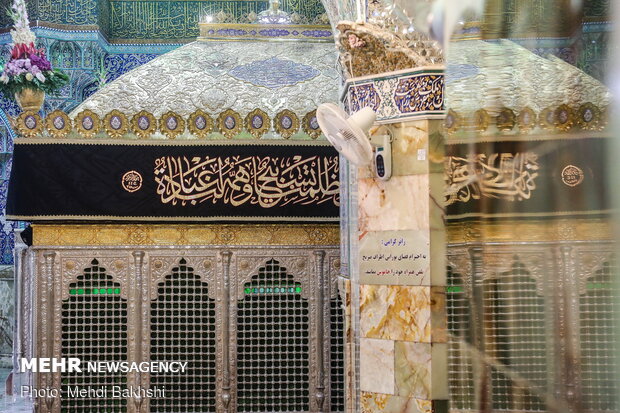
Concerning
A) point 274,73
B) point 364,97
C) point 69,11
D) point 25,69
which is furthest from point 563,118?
point 69,11

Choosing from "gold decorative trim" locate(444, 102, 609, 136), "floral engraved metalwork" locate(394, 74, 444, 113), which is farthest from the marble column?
"gold decorative trim" locate(444, 102, 609, 136)

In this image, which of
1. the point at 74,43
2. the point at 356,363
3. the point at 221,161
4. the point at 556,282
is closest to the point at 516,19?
the point at 556,282

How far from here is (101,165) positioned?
4609 millimetres

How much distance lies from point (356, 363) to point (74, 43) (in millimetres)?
5321

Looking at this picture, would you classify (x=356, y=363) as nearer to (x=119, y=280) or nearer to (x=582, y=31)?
(x=119, y=280)

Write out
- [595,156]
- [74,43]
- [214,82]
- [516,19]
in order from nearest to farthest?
1. [595,156]
2. [516,19]
3. [214,82]
4. [74,43]

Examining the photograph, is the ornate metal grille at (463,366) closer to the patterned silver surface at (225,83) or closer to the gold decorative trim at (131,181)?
the gold decorative trim at (131,181)

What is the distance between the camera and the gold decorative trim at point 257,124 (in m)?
4.70

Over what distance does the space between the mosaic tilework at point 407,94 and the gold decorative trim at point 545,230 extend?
2.38m

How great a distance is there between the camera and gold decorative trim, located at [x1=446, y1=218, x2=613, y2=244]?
1.88ft

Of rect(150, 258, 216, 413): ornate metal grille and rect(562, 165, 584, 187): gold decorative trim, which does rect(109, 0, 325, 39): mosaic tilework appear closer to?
rect(150, 258, 216, 413): ornate metal grille

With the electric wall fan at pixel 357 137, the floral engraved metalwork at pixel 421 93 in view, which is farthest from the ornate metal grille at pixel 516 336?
the floral engraved metalwork at pixel 421 93

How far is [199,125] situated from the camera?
4672 mm

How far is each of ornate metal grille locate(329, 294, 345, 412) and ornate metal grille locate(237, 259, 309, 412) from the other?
15cm
